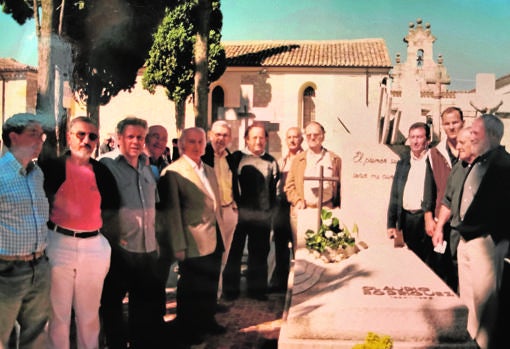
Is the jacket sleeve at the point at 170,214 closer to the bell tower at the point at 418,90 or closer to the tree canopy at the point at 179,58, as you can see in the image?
the bell tower at the point at 418,90

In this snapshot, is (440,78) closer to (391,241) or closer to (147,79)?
(391,241)

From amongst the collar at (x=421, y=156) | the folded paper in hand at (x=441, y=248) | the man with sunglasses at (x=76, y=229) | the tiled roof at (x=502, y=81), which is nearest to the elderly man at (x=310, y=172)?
the collar at (x=421, y=156)

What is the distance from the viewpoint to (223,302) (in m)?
4.81

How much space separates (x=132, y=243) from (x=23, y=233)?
76 centimetres

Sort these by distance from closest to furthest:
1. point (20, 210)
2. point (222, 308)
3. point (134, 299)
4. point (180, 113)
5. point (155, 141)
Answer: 1. point (20, 210)
2. point (134, 299)
3. point (155, 141)
4. point (222, 308)
5. point (180, 113)

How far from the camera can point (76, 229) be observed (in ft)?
9.14

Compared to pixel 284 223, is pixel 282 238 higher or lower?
lower

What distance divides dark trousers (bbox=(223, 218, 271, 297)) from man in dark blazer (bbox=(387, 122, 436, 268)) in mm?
1366

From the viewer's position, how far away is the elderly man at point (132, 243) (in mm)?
3114

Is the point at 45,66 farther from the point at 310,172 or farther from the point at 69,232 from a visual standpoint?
the point at 310,172

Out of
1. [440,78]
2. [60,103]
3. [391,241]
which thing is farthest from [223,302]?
[440,78]

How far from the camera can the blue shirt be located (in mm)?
2482

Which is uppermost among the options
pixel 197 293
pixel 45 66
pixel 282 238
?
pixel 45 66

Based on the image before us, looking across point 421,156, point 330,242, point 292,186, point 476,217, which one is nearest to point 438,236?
point 476,217
